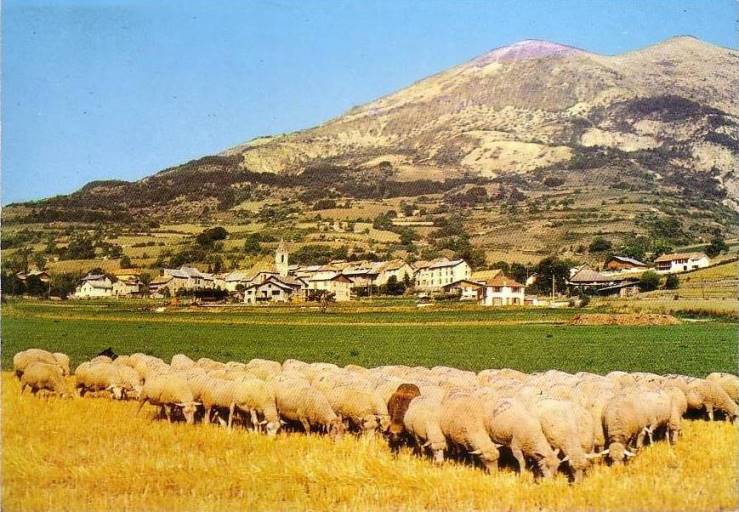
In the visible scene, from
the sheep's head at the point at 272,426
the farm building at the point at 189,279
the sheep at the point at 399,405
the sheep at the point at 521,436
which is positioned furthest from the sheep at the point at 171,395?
the farm building at the point at 189,279

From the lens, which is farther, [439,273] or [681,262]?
[439,273]

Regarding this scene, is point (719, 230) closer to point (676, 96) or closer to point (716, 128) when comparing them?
point (716, 128)

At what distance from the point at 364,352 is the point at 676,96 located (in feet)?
385

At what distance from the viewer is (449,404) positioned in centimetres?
1148

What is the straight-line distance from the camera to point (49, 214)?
42.3 m

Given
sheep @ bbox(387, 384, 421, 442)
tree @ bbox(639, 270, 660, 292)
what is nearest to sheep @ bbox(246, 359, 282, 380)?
sheep @ bbox(387, 384, 421, 442)

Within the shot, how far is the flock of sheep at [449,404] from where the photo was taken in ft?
34.6

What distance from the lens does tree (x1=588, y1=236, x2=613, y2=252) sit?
6091 cm

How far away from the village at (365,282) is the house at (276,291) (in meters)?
0.07

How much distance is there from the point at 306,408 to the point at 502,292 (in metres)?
40.5

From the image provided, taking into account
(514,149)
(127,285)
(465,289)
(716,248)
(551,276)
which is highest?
(514,149)

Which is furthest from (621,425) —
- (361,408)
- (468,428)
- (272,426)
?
(272,426)

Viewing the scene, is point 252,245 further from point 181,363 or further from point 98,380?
point 98,380

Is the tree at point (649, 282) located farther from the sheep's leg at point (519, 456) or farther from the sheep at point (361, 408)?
the sheep's leg at point (519, 456)
